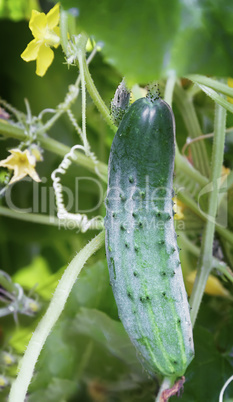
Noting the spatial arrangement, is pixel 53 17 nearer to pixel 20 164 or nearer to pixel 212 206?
→ pixel 20 164

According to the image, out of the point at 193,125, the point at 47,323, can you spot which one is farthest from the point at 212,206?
the point at 47,323

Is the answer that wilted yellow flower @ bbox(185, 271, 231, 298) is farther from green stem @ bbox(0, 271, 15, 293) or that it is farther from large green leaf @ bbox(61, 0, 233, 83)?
large green leaf @ bbox(61, 0, 233, 83)

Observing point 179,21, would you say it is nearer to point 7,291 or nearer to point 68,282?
point 68,282

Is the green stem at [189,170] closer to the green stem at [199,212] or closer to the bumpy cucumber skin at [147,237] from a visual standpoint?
the green stem at [199,212]

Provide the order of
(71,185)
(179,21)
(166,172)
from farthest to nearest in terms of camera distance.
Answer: (71,185) → (166,172) → (179,21)

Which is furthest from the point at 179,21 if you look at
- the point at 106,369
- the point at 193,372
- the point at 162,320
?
the point at 106,369

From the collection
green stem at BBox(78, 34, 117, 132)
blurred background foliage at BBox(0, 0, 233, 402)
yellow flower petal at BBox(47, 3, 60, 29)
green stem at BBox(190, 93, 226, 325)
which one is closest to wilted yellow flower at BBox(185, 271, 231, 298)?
blurred background foliage at BBox(0, 0, 233, 402)
